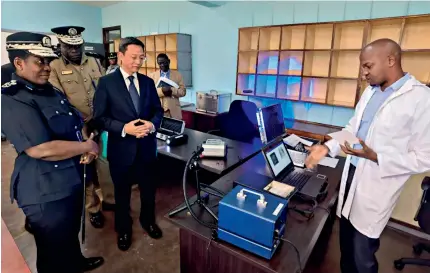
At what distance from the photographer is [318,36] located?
11.1 ft

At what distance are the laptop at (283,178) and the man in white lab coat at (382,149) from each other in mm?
198

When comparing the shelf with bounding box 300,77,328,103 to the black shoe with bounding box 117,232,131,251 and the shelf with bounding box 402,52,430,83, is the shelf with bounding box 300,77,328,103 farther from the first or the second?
the black shoe with bounding box 117,232,131,251

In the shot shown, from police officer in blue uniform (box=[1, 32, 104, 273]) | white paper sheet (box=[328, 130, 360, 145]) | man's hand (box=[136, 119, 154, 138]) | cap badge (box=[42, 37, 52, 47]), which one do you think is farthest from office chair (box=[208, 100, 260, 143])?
cap badge (box=[42, 37, 52, 47])

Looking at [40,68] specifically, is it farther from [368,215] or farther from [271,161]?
[368,215]

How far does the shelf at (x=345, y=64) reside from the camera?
3.17m

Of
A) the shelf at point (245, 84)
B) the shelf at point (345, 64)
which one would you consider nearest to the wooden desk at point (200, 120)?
the shelf at point (245, 84)

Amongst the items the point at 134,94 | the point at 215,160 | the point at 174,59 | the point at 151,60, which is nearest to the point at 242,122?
the point at 215,160

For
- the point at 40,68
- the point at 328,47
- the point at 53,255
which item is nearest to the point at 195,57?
the point at 328,47

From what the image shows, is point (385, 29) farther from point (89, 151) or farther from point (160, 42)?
point (160, 42)

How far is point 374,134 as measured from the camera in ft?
4.37

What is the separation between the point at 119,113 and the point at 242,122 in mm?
1707

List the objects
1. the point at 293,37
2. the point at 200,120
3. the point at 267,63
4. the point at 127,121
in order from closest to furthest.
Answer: the point at 127,121 < the point at 293,37 < the point at 267,63 < the point at 200,120

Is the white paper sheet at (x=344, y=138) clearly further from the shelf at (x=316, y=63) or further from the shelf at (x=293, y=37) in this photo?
the shelf at (x=293, y=37)

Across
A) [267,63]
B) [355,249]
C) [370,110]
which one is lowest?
[355,249]
